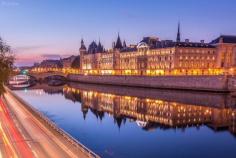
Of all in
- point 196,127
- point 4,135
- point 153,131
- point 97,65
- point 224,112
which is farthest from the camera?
point 97,65

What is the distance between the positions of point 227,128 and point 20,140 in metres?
19.5

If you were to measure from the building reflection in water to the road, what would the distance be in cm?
1153

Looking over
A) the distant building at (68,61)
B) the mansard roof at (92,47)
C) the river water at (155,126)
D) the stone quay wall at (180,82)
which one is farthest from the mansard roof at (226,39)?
the distant building at (68,61)

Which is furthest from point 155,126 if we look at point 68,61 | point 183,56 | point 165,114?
point 68,61

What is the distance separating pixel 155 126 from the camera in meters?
33.7

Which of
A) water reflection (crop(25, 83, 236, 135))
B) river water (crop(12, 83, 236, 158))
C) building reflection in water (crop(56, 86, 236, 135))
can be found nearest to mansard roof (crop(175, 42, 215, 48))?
water reflection (crop(25, 83, 236, 135))

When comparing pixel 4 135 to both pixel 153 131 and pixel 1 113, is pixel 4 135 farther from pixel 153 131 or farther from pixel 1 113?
pixel 153 131

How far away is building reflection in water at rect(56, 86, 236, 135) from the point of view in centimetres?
3434

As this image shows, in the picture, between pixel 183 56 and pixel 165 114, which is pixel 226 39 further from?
pixel 165 114

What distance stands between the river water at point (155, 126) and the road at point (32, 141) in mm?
3451

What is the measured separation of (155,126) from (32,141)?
16.0m

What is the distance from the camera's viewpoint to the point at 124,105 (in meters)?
49.9

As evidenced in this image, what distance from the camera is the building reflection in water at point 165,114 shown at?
34344mm

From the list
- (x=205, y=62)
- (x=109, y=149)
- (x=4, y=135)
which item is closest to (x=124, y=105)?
(x=109, y=149)
